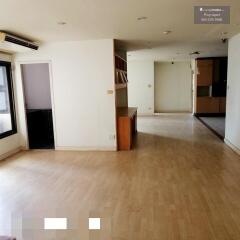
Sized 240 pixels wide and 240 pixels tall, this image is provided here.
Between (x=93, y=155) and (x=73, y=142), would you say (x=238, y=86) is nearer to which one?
(x=93, y=155)

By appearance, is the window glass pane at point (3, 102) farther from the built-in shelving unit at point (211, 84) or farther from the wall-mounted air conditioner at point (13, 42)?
the built-in shelving unit at point (211, 84)

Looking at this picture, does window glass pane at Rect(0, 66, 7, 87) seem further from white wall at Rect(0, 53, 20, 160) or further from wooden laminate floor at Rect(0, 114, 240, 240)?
wooden laminate floor at Rect(0, 114, 240, 240)

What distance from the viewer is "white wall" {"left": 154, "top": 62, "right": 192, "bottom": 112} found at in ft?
38.4

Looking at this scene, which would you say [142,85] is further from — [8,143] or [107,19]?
[107,19]

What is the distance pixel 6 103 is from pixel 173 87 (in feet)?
26.7

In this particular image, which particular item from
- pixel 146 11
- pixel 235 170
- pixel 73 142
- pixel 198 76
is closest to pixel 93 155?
pixel 73 142

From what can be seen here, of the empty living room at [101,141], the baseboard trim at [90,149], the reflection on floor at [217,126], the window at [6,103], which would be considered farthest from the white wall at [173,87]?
the window at [6,103]

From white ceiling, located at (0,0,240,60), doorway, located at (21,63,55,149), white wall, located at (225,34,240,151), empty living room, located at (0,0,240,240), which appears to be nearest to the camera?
empty living room, located at (0,0,240,240)

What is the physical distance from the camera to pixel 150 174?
411cm

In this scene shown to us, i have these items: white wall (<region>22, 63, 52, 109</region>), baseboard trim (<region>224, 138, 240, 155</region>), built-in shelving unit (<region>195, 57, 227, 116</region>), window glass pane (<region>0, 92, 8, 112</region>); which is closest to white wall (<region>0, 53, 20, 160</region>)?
window glass pane (<region>0, 92, 8, 112</region>)

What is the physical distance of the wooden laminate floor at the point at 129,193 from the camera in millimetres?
2551

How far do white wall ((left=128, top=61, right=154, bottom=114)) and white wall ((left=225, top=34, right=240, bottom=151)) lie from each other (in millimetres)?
5314

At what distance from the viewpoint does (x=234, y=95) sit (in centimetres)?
531

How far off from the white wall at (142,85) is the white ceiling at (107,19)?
5.59 m
